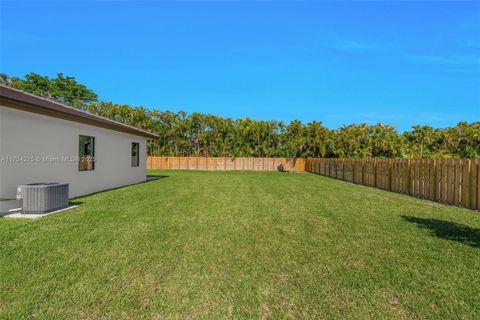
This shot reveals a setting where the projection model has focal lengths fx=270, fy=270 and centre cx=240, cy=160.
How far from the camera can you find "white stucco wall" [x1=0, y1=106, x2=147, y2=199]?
22.6ft

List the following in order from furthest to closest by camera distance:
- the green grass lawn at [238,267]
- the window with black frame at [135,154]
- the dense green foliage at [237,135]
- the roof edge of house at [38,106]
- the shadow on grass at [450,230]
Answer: the dense green foliage at [237,135] < the window with black frame at [135,154] < the roof edge of house at [38,106] < the shadow on grass at [450,230] < the green grass lawn at [238,267]

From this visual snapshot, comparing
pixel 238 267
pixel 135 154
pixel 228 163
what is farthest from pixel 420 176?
pixel 228 163

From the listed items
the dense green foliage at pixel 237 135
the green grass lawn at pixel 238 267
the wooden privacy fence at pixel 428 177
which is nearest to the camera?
the green grass lawn at pixel 238 267

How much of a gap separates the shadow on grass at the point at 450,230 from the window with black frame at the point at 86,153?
10535 millimetres

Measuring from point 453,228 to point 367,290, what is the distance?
3983mm

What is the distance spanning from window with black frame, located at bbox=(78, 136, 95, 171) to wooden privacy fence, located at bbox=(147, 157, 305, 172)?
21.3 metres

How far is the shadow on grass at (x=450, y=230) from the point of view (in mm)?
4810

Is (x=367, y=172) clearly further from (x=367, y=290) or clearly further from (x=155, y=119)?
(x=155, y=119)

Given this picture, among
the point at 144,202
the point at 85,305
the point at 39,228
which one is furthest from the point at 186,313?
the point at 144,202

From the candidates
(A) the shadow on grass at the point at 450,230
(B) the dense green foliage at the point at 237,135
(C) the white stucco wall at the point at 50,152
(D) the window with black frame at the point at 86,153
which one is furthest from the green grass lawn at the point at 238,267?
(B) the dense green foliage at the point at 237,135

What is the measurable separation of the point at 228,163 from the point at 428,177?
24303mm

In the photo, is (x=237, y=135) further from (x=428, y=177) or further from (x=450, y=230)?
(x=450, y=230)

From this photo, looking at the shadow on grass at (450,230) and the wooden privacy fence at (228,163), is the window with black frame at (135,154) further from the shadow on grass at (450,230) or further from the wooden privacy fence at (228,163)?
the wooden privacy fence at (228,163)

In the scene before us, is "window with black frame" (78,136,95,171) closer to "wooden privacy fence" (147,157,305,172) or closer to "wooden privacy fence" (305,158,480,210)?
"wooden privacy fence" (305,158,480,210)
